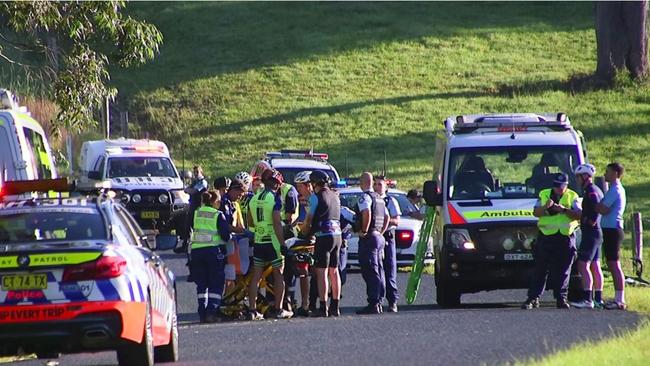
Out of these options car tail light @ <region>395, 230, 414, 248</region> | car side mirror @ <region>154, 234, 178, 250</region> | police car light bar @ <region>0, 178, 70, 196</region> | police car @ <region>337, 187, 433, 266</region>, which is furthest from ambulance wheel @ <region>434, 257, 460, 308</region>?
car tail light @ <region>395, 230, 414, 248</region>

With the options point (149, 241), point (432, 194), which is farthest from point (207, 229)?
point (149, 241)

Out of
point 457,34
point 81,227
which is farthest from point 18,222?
point 457,34

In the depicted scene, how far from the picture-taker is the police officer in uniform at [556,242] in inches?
749

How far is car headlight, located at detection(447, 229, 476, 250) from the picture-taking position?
1992 cm

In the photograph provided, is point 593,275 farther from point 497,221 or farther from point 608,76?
point 608,76

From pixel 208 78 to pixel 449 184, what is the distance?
39.4 metres

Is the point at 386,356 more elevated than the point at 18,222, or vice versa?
the point at 18,222

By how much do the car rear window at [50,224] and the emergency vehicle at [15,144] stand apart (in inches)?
137

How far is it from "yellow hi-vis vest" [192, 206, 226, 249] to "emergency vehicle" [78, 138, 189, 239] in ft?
41.5

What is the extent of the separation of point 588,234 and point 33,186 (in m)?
6.80

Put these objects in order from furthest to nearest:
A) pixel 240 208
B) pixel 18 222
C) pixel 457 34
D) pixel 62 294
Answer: pixel 457 34 → pixel 240 208 → pixel 18 222 → pixel 62 294

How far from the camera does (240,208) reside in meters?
20.4

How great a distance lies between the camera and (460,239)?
1998 cm

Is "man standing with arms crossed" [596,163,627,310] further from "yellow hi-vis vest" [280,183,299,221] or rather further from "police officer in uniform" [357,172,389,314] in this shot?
"yellow hi-vis vest" [280,183,299,221]
